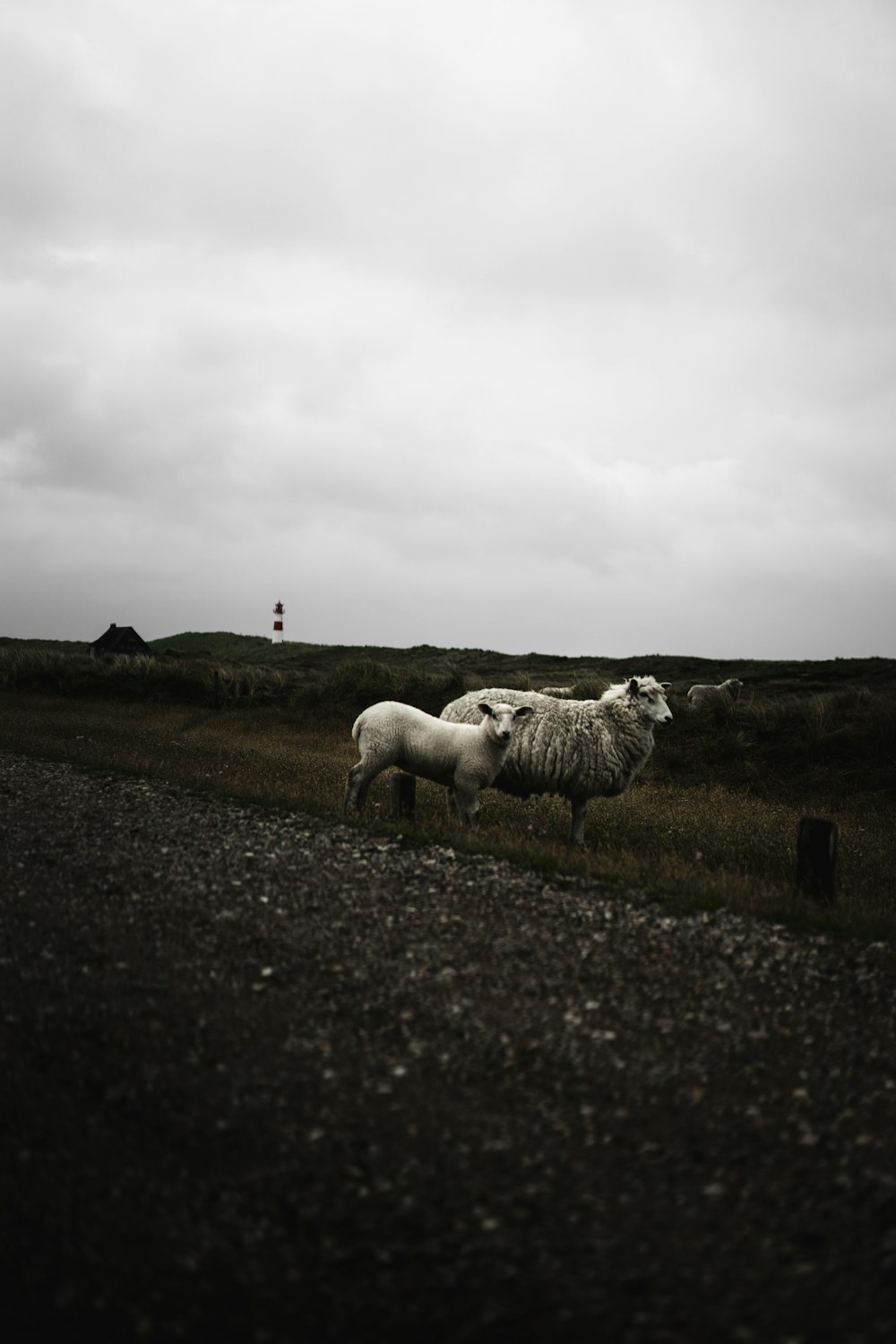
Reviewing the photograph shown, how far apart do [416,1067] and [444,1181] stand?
1102 mm

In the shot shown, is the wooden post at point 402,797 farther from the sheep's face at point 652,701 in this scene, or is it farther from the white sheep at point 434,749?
the sheep's face at point 652,701

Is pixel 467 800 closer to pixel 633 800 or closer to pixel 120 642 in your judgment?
pixel 633 800

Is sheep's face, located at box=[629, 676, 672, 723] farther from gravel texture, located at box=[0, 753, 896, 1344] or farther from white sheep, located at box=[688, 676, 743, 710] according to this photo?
white sheep, located at box=[688, 676, 743, 710]

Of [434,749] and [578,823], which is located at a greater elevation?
[434,749]

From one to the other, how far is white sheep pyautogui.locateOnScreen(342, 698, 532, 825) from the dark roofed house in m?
61.6

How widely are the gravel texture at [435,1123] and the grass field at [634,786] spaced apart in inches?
107

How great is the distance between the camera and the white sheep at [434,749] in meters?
13.0

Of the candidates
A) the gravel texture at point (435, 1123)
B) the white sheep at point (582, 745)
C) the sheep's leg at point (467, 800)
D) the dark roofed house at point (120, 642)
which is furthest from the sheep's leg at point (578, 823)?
the dark roofed house at point (120, 642)

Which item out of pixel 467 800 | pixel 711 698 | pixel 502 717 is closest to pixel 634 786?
pixel 711 698

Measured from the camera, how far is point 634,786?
22.1 m

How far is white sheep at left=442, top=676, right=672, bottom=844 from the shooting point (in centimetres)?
1383

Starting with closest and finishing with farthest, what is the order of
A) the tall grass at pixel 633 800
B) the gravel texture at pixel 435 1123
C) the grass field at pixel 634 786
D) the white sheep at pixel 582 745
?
the gravel texture at pixel 435 1123 → the tall grass at pixel 633 800 → the grass field at pixel 634 786 → the white sheep at pixel 582 745

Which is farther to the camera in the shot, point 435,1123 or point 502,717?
point 502,717

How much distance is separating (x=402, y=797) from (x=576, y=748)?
324 centimetres
